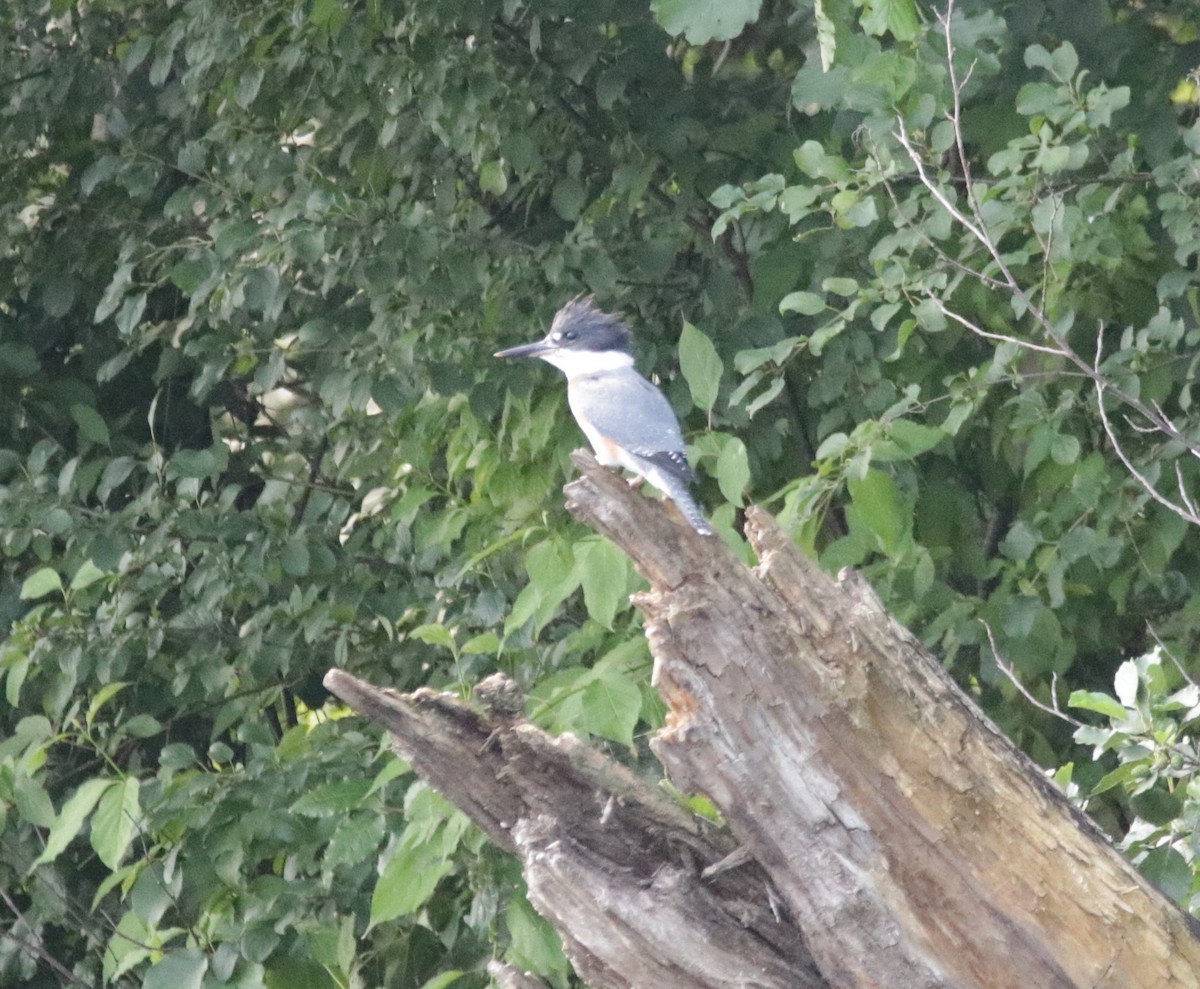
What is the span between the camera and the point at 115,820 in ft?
10.2

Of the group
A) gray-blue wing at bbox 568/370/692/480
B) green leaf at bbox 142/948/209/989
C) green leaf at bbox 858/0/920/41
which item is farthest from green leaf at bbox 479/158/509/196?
green leaf at bbox 142/948/209/989

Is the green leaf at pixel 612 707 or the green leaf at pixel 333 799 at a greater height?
the green leaf at pixel 612 707

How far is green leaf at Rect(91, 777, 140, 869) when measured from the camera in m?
3.06

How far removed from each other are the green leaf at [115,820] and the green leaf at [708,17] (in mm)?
1704

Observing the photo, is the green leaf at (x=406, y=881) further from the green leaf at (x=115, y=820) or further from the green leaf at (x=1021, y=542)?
the green leaf at (x=1021, y=542)

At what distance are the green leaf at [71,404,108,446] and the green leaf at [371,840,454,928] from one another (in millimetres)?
1736

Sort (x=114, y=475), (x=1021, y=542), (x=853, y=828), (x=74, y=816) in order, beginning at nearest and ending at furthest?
(x=853, y=828) → (x=74, y=816) → (x=1021, y=542) → (x=114, y=475)

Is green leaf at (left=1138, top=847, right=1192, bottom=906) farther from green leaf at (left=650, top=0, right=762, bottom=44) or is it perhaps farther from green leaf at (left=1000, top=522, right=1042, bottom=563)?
green leaf at (left=650, top=0, right=762, bottom=44)

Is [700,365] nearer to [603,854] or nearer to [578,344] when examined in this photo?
[578,344]

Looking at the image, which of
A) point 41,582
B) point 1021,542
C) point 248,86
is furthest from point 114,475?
point 1021,542

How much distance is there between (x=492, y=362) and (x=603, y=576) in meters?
1.05

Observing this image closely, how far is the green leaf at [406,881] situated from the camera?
2.61 m

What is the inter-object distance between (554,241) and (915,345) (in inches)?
31.7

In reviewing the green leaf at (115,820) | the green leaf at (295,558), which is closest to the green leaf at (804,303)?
the green leaf at (295,558)
